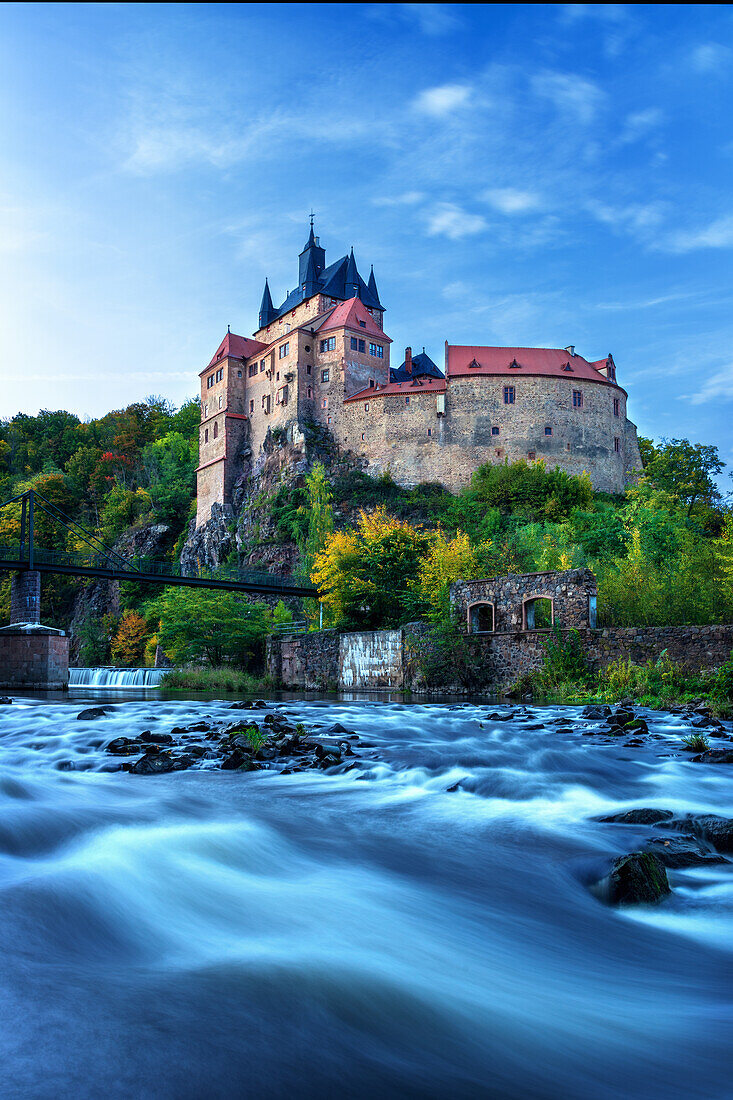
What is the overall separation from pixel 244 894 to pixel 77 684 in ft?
114

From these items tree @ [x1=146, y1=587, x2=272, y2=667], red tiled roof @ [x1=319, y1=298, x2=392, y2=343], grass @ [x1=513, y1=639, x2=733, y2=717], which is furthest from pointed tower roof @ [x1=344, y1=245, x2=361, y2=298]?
grass @ [x1=513, y1=639, x2=733, y2=717]

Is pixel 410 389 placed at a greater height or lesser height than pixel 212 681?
greater

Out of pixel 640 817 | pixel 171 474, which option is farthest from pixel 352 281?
pixel 640 817

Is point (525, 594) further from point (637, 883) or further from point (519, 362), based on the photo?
point (519, 362)

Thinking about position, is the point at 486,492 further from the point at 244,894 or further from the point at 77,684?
the point at 244,894

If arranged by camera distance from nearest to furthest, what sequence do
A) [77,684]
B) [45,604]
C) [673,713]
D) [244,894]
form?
1. [244,894]
2. [673,713]
3. [77,684]
4. [45,604]

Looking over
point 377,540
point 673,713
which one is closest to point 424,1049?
→ point 673,713

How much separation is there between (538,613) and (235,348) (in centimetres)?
5797

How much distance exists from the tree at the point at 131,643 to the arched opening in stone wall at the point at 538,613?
44.8 m

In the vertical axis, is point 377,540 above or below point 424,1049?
above

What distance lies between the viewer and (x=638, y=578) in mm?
23328

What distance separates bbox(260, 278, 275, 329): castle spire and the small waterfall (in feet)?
169

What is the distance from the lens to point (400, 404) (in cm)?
6159

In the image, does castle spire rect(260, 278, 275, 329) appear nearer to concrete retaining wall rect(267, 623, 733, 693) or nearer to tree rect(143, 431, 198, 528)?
tree rect(143, 431, 198, 528)
